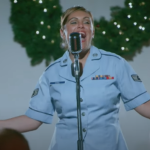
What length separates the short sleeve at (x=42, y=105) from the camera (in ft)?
4.91

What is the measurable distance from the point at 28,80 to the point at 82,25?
1.20 metres

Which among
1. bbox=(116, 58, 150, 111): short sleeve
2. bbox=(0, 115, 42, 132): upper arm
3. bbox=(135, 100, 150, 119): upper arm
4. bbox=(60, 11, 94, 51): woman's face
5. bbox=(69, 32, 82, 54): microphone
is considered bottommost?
bbox=(0, 115, 42, 132): upper arm

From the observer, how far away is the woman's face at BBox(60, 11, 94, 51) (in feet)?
4.84

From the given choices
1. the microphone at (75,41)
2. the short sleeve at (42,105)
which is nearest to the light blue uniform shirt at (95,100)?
the short sleeve at (42,105)

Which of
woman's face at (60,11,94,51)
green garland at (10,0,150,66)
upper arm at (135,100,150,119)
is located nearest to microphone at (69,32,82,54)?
woman's face at (60,11,94,51)

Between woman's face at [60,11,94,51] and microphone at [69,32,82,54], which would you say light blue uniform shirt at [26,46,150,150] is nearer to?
woman's face at [60,11,94,51]

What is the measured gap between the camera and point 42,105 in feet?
4.91

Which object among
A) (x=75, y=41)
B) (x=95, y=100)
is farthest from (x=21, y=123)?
(x=75, y=41)

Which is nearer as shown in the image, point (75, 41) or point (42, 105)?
point (75, 41)

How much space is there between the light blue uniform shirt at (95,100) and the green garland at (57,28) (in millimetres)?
1091

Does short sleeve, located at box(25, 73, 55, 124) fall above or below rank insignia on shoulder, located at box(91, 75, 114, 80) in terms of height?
below

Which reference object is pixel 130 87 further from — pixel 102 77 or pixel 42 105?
pixel 42 105

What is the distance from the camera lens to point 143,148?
2549 millimetres

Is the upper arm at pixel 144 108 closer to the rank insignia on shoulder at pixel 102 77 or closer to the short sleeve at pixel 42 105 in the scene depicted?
the rank insignia on shoulder at pixel 102 77
